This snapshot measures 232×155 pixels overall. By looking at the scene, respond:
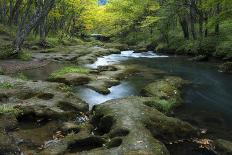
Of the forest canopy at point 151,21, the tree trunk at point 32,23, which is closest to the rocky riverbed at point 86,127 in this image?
the tree trunk at point 32,23

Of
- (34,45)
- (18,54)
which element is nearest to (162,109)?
(18,54)

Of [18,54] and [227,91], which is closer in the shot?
[227,91]

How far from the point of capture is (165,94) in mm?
16516

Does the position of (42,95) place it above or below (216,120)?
above

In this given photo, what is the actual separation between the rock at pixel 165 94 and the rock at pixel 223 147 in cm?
378

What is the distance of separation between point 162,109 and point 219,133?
2735mm

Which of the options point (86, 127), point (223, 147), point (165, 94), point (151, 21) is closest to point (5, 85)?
point (86, 127)

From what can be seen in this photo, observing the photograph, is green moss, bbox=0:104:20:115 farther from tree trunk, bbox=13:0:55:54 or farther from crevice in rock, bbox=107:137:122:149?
tree trunk, bbox=13:0:55:54

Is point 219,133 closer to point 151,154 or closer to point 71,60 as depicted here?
point 151,154

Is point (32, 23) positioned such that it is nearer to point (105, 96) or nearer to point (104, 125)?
point (105, 96)

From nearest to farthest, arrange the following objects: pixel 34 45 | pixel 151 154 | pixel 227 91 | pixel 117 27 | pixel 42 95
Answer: pixel 151 154, pixel 42 95, pixel 227 91, pixel 34 45, pixel 117 27

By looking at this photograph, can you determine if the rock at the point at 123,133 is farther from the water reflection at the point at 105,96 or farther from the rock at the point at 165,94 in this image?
the water reflection at the point at 105,96

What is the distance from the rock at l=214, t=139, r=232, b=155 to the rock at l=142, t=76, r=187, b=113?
3.78 meters

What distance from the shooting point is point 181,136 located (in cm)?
1121
